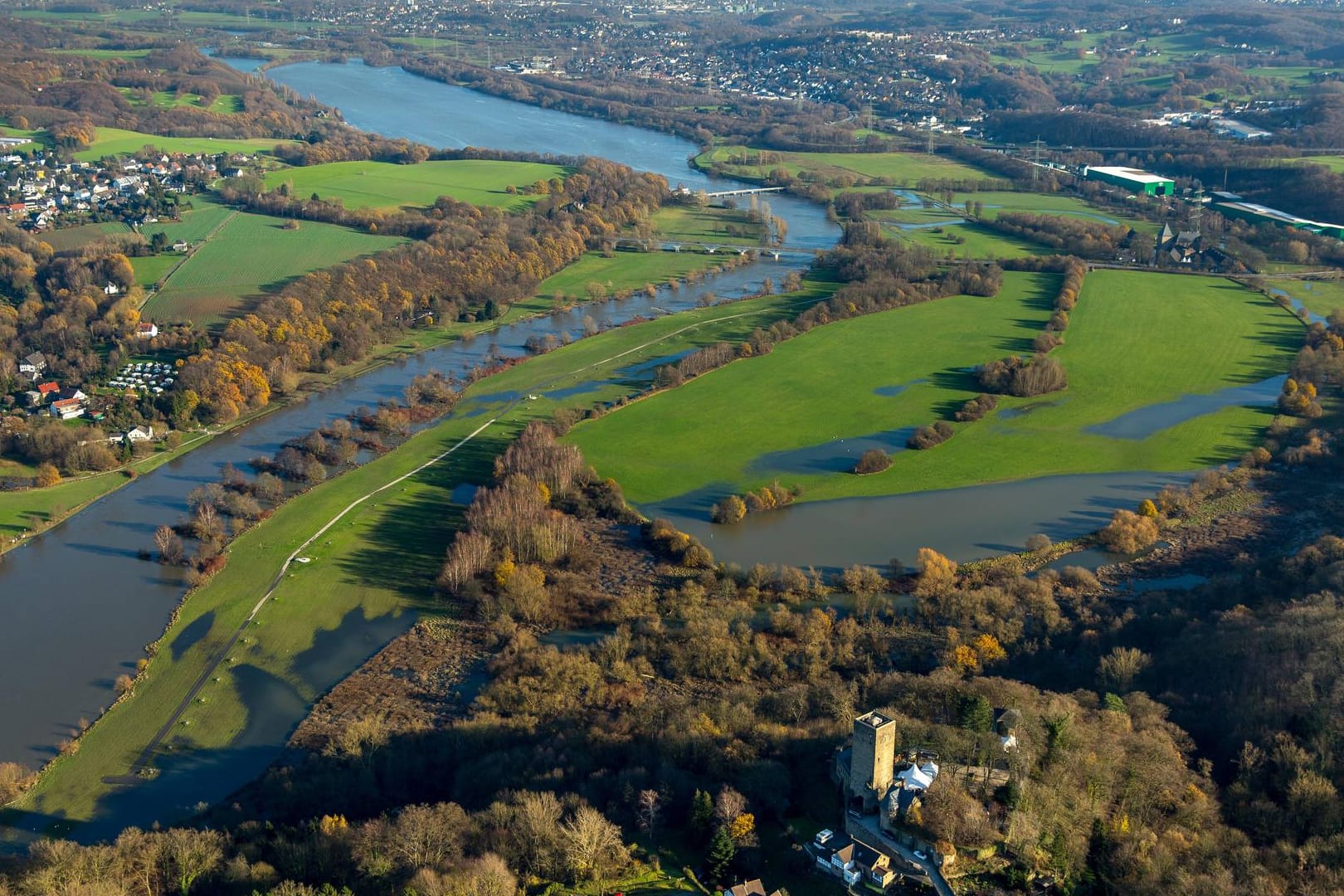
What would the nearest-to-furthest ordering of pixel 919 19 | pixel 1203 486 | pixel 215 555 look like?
pixel 215 555 < pixel 1203 486 < pixel 919 19

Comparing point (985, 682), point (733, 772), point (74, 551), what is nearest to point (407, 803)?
point (733, 772)

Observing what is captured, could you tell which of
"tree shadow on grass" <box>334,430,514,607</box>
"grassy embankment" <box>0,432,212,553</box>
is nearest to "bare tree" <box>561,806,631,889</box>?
"tree shadow on grass" <box>334,430,514,607</box>

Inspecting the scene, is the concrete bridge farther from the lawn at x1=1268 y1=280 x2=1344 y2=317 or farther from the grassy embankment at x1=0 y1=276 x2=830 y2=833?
the grassy embankment at x1=0 y1=276 x2=830 y2=833

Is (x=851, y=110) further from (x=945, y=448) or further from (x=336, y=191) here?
(x=945, y=448)

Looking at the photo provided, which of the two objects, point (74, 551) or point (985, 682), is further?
point (74, 551)

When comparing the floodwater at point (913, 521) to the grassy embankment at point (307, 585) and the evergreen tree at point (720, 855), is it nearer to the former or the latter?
the grassy embankment at point (307, 585)

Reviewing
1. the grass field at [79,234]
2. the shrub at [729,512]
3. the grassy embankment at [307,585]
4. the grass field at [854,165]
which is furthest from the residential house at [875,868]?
the grass field at [854,165]
